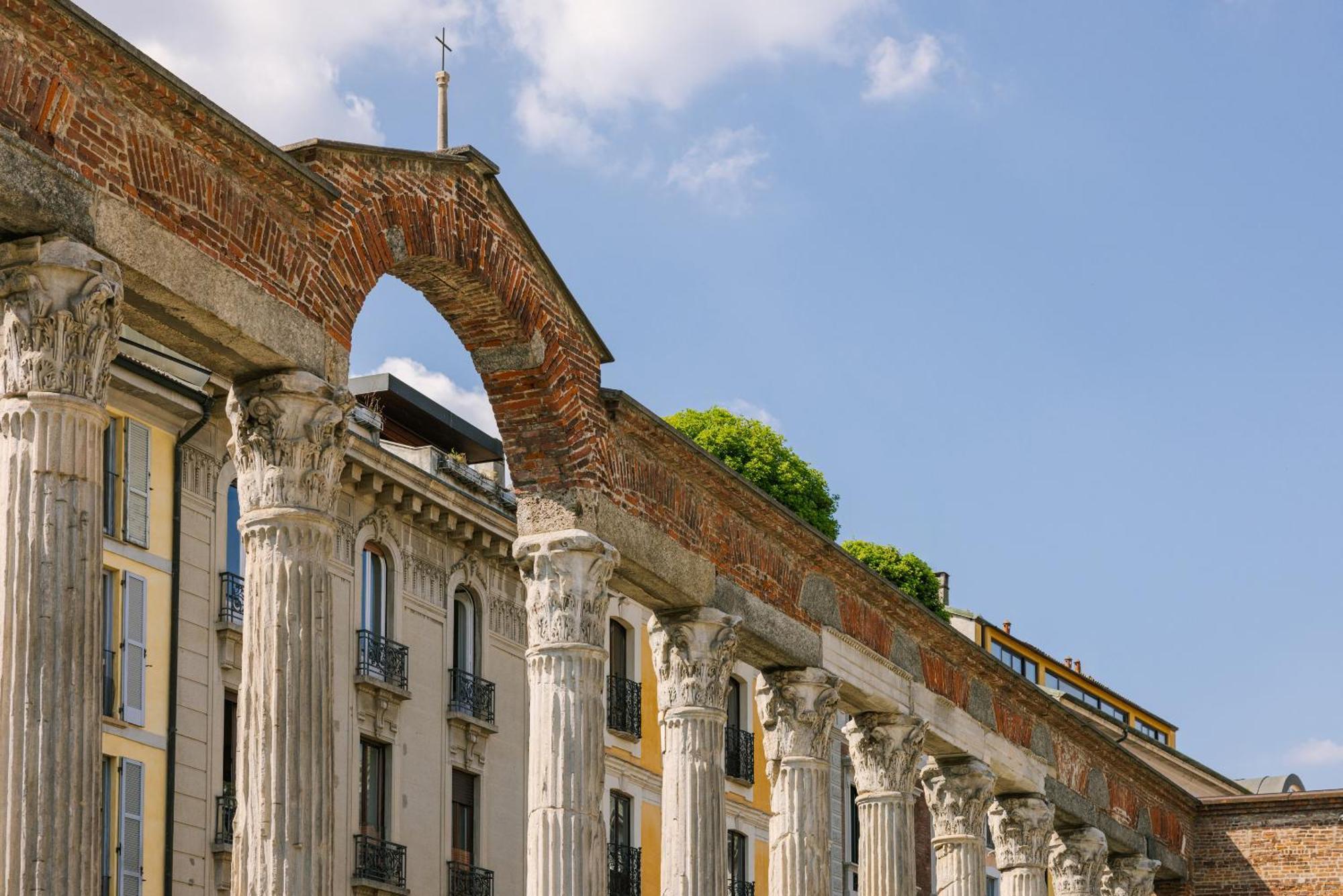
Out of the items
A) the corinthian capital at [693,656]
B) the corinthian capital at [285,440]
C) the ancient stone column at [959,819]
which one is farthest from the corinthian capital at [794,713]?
the corinthian capital at [285,440]

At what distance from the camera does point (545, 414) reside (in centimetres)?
1723

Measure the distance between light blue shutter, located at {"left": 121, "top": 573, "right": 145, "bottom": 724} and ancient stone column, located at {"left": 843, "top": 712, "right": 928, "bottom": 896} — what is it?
21.9ft

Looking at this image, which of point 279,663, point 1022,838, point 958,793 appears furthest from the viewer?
point 1022,838

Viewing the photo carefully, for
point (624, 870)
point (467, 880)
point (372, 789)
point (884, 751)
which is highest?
point (372, 789)

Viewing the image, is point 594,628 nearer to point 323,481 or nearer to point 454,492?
point 323,481

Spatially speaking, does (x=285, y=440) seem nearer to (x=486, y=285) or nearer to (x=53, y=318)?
(x=53, y=318)

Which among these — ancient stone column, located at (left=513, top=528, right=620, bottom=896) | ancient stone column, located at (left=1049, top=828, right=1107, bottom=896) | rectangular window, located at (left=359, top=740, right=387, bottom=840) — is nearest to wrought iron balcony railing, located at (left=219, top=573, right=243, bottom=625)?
rectangular window, located at (left=359, top=740, right=387, bottom=840)

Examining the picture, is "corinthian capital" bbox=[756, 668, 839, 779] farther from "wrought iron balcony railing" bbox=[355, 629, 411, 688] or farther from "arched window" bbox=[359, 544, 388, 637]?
"arched window" bbox=[359, 544, 388, 637]

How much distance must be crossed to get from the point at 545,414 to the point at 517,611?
11919 millimetres

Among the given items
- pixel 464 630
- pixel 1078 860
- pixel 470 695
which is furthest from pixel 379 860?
pixel 1078 860

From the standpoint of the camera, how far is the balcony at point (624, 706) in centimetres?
2972

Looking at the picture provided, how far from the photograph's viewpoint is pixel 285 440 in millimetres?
13773

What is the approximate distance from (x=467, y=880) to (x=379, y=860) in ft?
6.01

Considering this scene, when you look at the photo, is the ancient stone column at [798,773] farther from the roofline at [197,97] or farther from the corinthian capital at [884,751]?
the roofline at [197,97]
